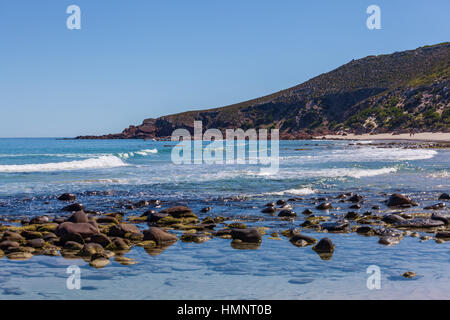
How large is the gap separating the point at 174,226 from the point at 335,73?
144228 millimetres

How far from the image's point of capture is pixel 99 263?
26.5ft

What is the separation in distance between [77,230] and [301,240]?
4.81m

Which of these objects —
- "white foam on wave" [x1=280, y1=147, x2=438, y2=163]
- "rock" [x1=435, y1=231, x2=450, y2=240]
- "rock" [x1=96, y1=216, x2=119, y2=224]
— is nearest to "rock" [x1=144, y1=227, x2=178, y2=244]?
"rock" [x1=96, y1=216, x2=119, y2=224]

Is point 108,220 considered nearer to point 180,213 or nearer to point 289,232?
point 180,213

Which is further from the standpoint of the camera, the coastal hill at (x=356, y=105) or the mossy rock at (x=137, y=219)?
the coastal hill at (x=356, y=105)

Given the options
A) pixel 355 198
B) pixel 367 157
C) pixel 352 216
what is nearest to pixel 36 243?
pixel 352 216

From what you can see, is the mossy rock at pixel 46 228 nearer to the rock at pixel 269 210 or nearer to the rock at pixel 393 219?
the rock at pixel 269 210

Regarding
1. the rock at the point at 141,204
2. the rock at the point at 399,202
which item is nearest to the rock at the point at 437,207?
the rock at the point at 399,202

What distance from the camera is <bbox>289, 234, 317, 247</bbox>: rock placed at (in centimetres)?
941

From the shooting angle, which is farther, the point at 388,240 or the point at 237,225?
the point at 237,225

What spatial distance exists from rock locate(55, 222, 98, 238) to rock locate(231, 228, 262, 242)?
3.07m

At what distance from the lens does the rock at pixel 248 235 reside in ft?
32.2

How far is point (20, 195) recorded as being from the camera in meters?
17.9

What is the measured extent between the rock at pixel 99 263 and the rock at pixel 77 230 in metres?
1.75
